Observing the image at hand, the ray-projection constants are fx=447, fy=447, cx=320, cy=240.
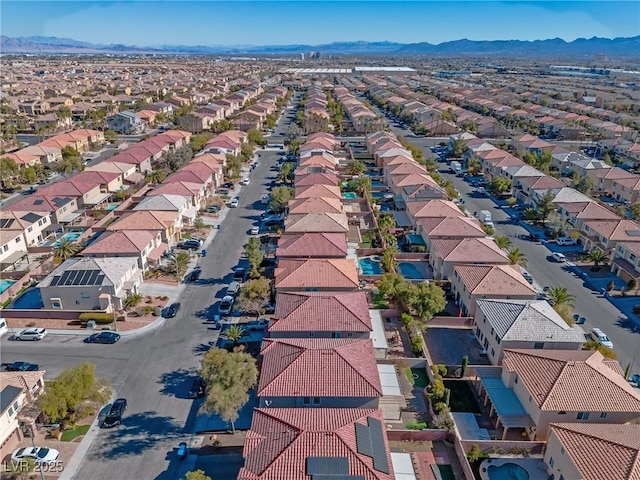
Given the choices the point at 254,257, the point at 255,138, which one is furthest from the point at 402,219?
the point at 255,138

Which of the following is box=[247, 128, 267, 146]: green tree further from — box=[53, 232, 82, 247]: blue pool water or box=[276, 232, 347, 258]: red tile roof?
box=[276, 232, 347, 258]: red tile roof

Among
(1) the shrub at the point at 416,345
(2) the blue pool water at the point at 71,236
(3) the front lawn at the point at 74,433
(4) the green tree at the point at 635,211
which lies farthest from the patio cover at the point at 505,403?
(2) the blue pool water at the point at 71,236

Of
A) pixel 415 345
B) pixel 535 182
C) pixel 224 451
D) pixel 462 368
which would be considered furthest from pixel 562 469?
pixel 535 182

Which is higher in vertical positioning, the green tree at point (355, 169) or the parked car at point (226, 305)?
the green tree at point (355, 169)

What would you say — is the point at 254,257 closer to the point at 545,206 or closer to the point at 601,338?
the point at 601,338

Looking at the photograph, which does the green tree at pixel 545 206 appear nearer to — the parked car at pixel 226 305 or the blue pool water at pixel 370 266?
the blue pool water at pixel 370 266
